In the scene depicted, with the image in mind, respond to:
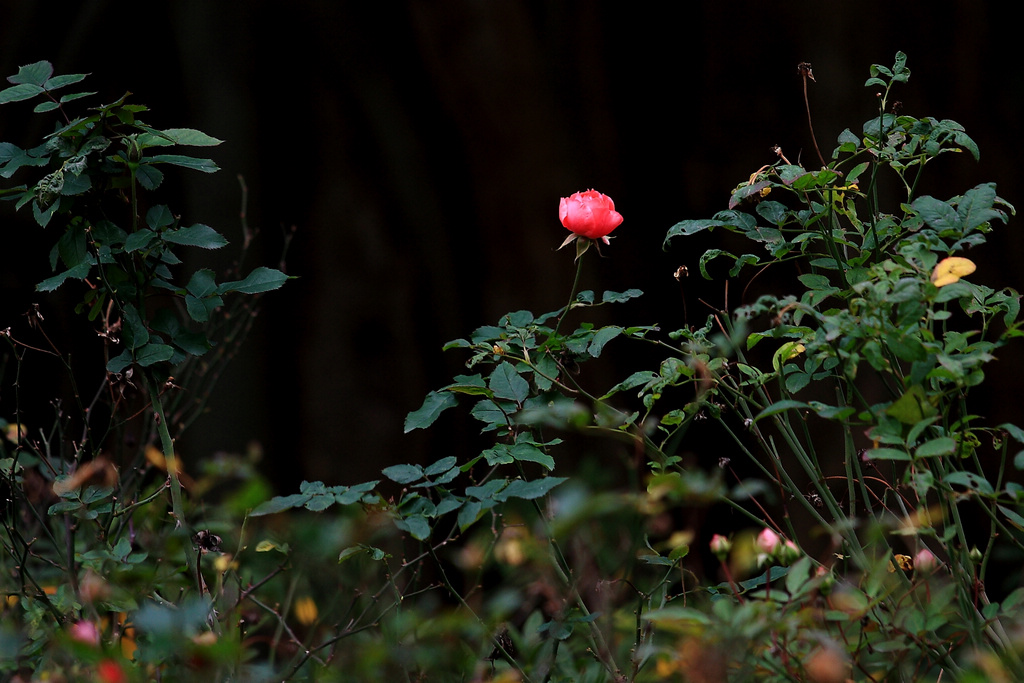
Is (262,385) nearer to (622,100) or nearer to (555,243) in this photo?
(555,243)

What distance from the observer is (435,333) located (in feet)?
9.30

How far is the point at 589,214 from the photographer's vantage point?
4.56ft

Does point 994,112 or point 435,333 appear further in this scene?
point 435,333

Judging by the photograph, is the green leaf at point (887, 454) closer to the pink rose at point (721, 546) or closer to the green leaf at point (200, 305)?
the pink rose at point (721, 546)

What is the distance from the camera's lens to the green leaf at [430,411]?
49.8 inches

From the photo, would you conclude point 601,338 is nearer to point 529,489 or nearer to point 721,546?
point 529,489

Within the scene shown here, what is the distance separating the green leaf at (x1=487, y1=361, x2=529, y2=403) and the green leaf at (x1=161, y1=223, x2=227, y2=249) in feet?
1.48

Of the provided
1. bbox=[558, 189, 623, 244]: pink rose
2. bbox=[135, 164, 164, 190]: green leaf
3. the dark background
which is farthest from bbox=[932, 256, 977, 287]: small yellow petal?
the dark background

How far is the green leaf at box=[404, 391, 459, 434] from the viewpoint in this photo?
1.26 meters

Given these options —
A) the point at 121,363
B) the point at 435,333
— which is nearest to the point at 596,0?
the point at 435,333

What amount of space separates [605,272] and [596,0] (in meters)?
0.84

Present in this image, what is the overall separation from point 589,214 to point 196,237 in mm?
602

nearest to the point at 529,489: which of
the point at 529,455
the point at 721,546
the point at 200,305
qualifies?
the point at 529,455

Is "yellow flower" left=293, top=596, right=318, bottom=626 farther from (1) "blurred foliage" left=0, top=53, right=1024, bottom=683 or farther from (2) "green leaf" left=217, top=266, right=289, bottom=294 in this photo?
(2) "green leaf" left=217, top=266, right=289, bottom=294
